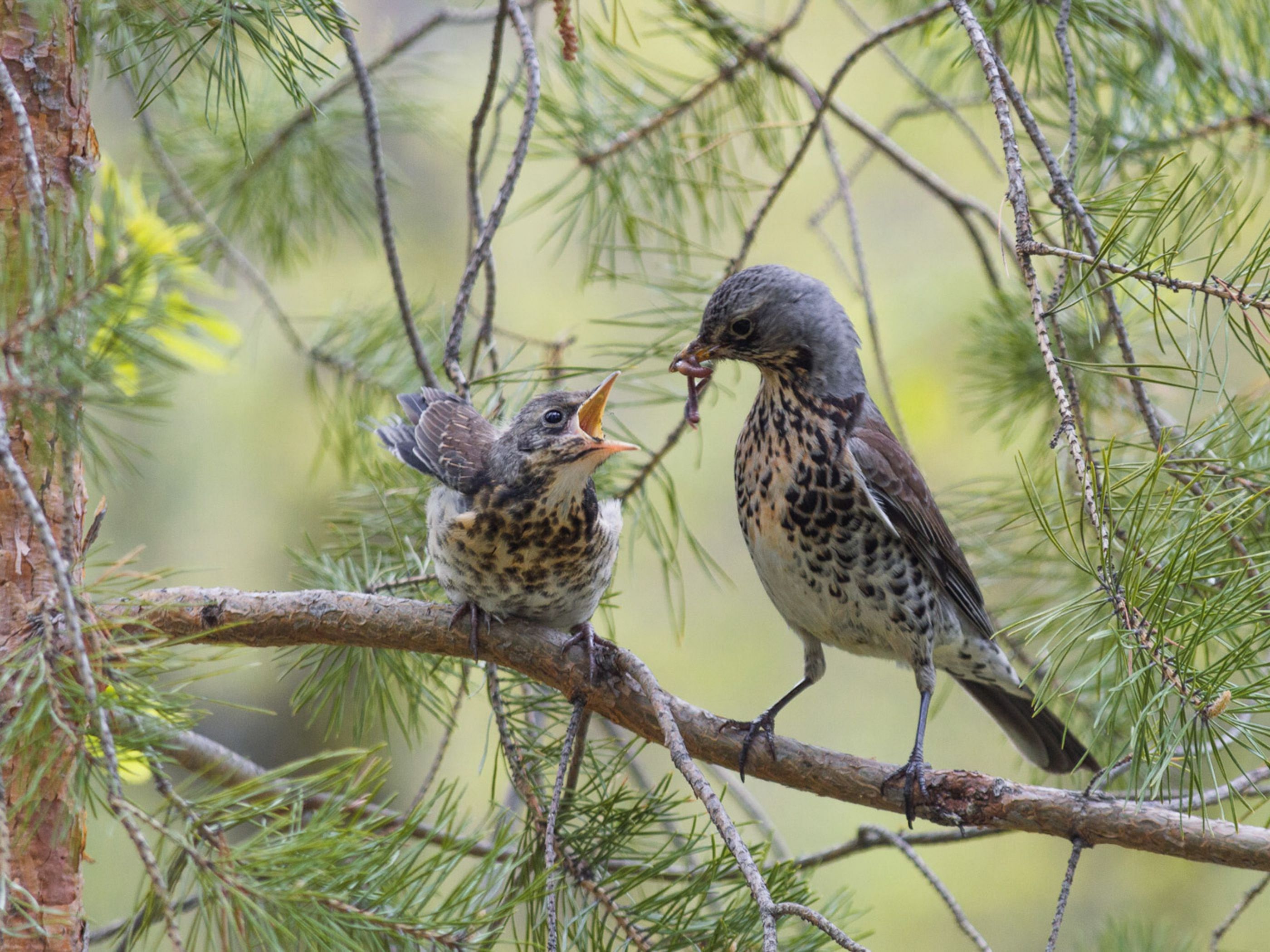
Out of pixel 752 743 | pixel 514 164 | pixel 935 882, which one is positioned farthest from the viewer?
pixel 752 743

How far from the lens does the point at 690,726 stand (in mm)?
2035

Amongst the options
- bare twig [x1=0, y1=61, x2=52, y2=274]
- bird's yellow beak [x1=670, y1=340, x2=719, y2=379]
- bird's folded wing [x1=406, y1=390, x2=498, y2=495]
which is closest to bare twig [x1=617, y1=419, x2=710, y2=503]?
bird's yellow beak [x1=670, y1=340, x2=719, y2=379]

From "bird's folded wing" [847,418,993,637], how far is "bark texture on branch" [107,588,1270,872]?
1.97ft

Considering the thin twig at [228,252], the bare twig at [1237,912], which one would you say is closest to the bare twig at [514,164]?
the thin twig at [228,252]

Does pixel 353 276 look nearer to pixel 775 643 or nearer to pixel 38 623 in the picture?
pixel 775 643

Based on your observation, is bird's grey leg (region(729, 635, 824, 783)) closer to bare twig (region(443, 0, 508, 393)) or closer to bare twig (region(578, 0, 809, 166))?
bare twig (region(443, 0, 508, 393))

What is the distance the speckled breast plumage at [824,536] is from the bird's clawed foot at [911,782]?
48cm

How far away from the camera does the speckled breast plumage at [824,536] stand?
7.77 feet

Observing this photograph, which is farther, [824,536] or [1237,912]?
[824,536]

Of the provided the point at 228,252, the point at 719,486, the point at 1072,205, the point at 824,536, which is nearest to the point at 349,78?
the point at 228,252

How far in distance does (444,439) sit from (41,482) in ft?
3.81

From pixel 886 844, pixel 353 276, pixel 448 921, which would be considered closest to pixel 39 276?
pixel 448 921

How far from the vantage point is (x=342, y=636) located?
1.98 metres

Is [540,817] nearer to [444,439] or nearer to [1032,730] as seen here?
[444,439]
